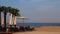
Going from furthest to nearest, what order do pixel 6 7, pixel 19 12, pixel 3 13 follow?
pixel 19 12
pixel 6 7
pixel 3 13

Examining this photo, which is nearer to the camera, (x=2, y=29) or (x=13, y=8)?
(x=2, y=29)

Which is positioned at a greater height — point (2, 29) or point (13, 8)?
point (13, 8)

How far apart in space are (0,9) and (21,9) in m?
3.49

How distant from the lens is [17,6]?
2006 cm

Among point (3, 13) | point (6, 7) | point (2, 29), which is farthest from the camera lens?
point (6, 7)

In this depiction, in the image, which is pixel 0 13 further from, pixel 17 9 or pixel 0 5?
pixel 17 9

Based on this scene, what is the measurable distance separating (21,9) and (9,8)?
2.05 metres

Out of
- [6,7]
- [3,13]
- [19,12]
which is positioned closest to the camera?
[3,13]

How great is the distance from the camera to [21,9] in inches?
816

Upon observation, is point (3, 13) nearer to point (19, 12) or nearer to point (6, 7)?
point (6, 7)

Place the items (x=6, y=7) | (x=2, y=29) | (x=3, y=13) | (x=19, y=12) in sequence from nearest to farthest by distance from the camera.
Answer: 1. (x=2, y=29)
2. (x=3, y=13)
3. (x=6, y=7)
4. (x=19, y=12)

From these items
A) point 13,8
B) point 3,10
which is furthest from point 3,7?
point 13,8

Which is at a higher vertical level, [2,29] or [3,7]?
[3,7]

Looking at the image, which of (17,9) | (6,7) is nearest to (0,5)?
(6,7)
